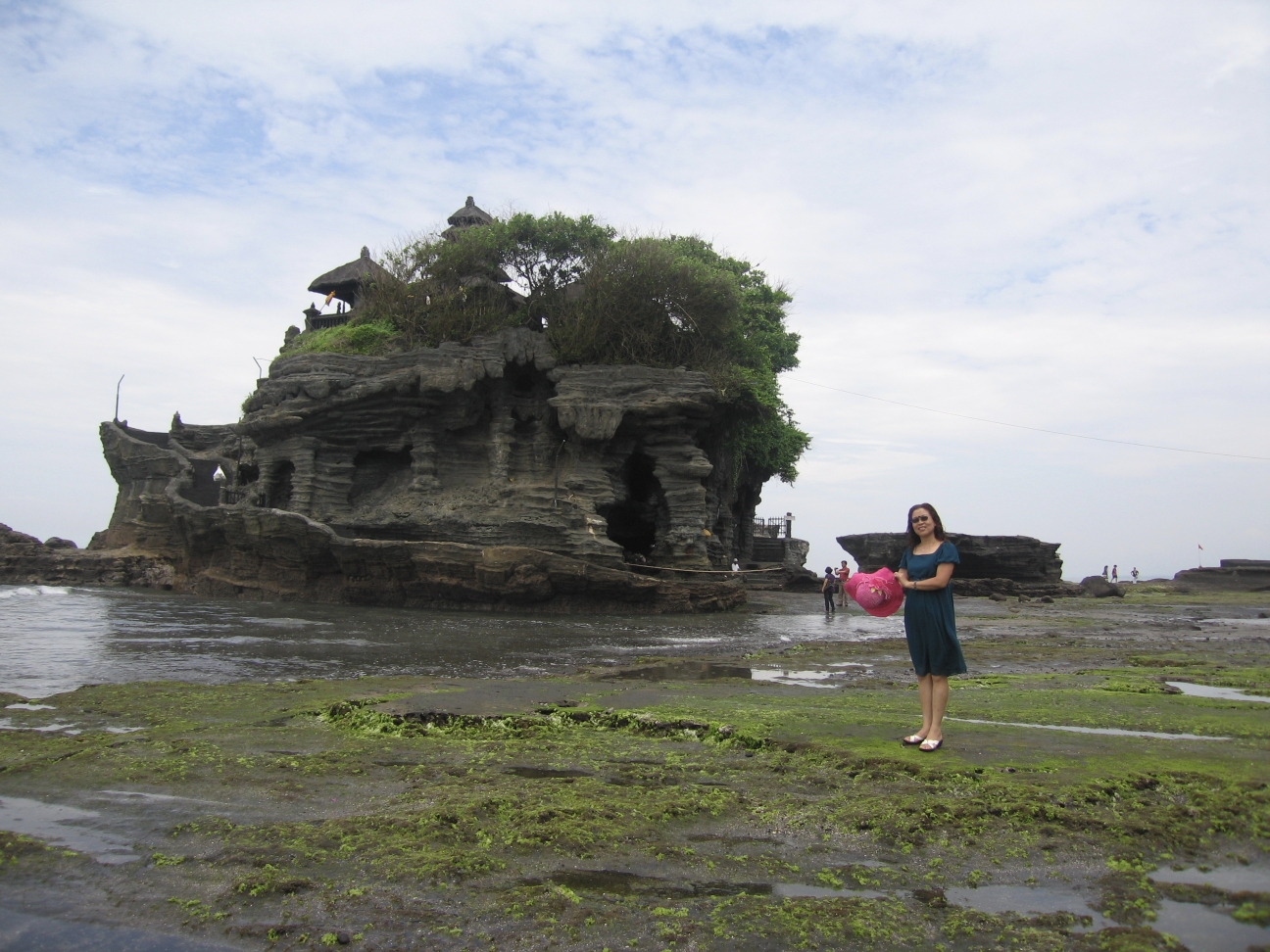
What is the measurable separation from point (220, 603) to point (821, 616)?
15474 millimetres

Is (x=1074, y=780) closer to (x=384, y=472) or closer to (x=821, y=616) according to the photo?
(x=821, y=616)

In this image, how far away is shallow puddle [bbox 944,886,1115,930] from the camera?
2766 mm

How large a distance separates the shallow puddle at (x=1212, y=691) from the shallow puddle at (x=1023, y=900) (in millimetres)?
4856

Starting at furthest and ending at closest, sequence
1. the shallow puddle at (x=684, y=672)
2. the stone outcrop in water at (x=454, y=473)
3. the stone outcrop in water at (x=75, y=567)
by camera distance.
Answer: the stone outcrop in water at (x=75, y=567)
the stone outcrop in water at (x=454, y=473)
the shallow puddle at (x=684, y=672)

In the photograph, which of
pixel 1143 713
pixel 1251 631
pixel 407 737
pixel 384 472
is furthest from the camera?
pixel 384 472

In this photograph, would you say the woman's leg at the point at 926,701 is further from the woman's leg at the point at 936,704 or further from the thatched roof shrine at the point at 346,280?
the thatched roof shrine at the point at 346,280

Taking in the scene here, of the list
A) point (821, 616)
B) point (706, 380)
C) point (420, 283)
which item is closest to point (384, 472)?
point (420, 283)

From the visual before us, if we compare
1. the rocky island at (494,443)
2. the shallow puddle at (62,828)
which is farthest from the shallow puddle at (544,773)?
the rocky island at (494,443)

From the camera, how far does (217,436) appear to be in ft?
143

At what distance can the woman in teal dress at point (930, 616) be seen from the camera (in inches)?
196

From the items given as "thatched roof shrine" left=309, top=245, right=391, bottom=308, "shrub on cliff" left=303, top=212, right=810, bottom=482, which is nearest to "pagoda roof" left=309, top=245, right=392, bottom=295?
"thatched roof shrine" left=309, top=245, right=391, bottom=308

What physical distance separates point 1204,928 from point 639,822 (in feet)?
6.68

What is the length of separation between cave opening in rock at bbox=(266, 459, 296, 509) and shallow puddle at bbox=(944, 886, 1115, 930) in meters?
26.4

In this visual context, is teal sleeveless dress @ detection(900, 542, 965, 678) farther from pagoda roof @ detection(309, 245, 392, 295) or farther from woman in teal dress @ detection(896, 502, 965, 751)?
pagoda roof @ detection(309, 245, 392, 295)
